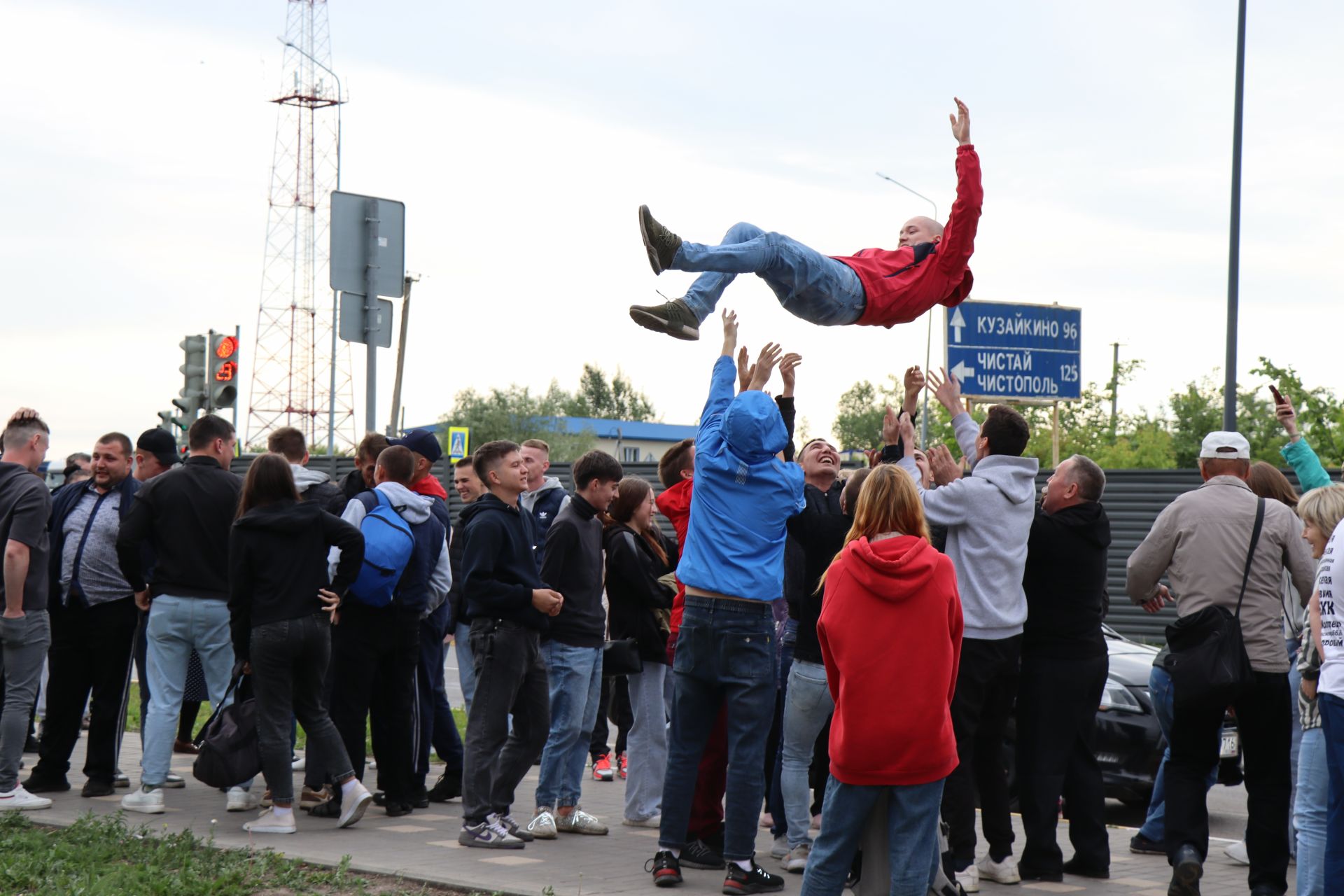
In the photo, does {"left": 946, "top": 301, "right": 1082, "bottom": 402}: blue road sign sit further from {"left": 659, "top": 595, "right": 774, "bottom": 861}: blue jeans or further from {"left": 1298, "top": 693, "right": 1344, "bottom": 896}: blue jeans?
{"left": 1298, "top": 693, "right": 1344, "bottom": 896}: blue jeans

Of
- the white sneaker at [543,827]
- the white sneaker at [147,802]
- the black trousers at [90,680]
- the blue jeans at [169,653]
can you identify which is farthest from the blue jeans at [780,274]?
the black trousers at [90,680]

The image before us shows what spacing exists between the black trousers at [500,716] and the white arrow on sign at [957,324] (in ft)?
43.5

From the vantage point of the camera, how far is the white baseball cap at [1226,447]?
22.9 feet

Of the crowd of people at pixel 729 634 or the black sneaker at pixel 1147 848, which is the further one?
the black sneaker at pixel 1147 848

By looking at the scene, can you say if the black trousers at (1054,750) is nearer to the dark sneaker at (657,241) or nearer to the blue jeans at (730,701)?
the blue jeans at (730,701)

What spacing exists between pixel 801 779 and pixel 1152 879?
187 centimetres

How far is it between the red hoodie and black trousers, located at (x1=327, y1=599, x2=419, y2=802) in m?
3.99

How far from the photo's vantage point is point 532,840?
7.76 metres

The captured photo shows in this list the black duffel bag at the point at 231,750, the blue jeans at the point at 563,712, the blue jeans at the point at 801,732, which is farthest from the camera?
the blue jeans at the point at 563,712

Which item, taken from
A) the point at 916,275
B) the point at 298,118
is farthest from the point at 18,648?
the point at 298,118

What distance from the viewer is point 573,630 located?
8.03 metres

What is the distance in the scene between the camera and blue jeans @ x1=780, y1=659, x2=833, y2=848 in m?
6.85

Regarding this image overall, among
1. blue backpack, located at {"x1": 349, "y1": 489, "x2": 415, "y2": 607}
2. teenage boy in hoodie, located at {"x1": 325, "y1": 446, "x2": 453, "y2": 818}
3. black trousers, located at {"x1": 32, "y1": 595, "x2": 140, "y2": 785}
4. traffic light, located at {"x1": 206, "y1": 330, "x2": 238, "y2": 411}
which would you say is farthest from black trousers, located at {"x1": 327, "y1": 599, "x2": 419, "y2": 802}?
traffic light, located at {"x1": 206, "y1": 330, "x2": 238, "y2": 411}

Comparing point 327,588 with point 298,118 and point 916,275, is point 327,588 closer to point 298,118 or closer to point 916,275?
point 916,275
